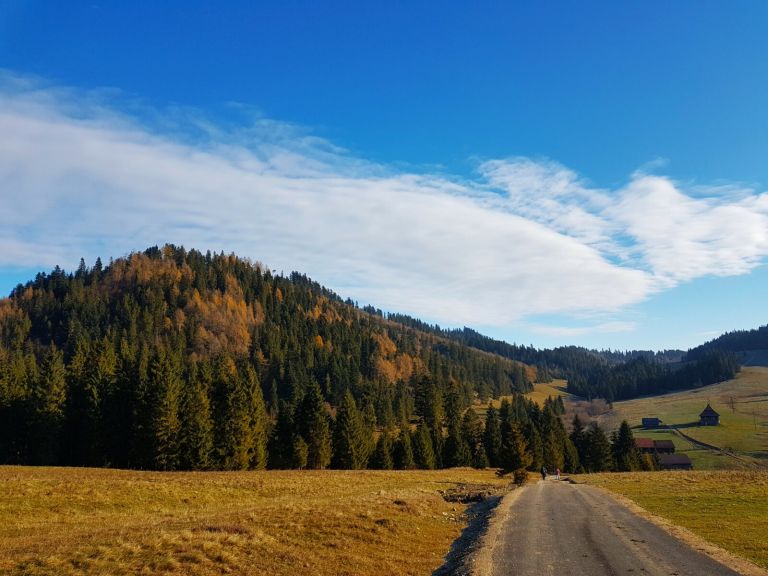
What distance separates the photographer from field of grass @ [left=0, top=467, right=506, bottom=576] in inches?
623

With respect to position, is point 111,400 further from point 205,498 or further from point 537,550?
point 537,550

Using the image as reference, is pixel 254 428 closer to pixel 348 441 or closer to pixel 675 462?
pixel 348 441

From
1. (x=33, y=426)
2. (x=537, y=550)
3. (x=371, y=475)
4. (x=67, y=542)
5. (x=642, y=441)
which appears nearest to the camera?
(x=67, y=542)

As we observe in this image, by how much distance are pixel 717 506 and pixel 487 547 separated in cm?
2204

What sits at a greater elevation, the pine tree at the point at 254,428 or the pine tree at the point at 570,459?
the pine tree at the point at 254,428

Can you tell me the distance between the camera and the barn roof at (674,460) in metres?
129

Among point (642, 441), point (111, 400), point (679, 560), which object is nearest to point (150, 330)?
point (111, 400)

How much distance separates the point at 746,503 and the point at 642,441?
127332 mm

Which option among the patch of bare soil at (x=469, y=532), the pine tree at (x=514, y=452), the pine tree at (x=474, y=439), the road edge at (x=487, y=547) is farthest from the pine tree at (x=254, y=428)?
the road edge at (x=487, y=547)

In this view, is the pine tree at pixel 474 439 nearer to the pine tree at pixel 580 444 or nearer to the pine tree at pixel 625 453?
the pine tree at pixel 580 444

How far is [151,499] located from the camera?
33.8 metres

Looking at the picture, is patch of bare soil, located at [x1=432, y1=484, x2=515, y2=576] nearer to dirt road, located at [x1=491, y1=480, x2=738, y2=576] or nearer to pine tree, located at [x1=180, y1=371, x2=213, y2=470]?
dirt road, located at [x1=491, y1=480, x2=738, y2=576]

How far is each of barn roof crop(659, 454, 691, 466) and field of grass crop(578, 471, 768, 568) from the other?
84.3 meters

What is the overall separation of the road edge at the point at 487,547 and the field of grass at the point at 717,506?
9312mm
